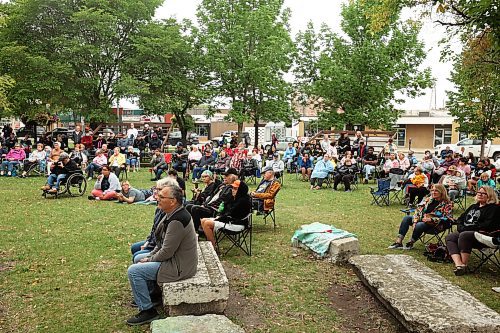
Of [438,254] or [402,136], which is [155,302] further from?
[402,136]

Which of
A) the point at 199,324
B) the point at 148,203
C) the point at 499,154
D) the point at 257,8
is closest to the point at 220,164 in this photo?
the point at 148,203

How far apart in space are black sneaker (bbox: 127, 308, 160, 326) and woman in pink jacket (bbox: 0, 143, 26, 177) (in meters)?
13.5

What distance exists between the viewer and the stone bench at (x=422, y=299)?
3.72 meters

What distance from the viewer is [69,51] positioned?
2139 centimetres

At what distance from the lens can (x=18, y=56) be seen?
20500 millimetres

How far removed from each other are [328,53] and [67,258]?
2211 cm

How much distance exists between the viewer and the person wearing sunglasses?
19.6 ft

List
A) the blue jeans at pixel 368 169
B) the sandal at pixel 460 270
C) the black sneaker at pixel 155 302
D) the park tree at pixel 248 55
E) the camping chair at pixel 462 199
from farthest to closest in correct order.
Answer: the park tree at pixel 248 55 → the blue jeans at pixel 368 169 → the camping chair at pixel 462 199 → the sandal at pixel 460 270 → the black sneaker at pixel 155 302

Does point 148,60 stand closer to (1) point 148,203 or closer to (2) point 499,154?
(1) point 148,203

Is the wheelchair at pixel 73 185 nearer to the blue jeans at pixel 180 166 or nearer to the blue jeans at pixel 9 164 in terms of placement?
the blue jeans at pixel 180 166

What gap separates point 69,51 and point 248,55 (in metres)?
9.12

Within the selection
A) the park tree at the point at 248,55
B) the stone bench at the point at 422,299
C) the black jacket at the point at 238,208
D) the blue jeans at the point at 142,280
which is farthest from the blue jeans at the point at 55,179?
the park tree at the point at 248,55

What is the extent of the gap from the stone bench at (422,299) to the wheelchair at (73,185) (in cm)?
839

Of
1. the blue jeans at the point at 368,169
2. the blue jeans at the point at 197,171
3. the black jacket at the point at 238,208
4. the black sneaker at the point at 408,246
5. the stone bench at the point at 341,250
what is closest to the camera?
the stone bench at the point at 341,250
